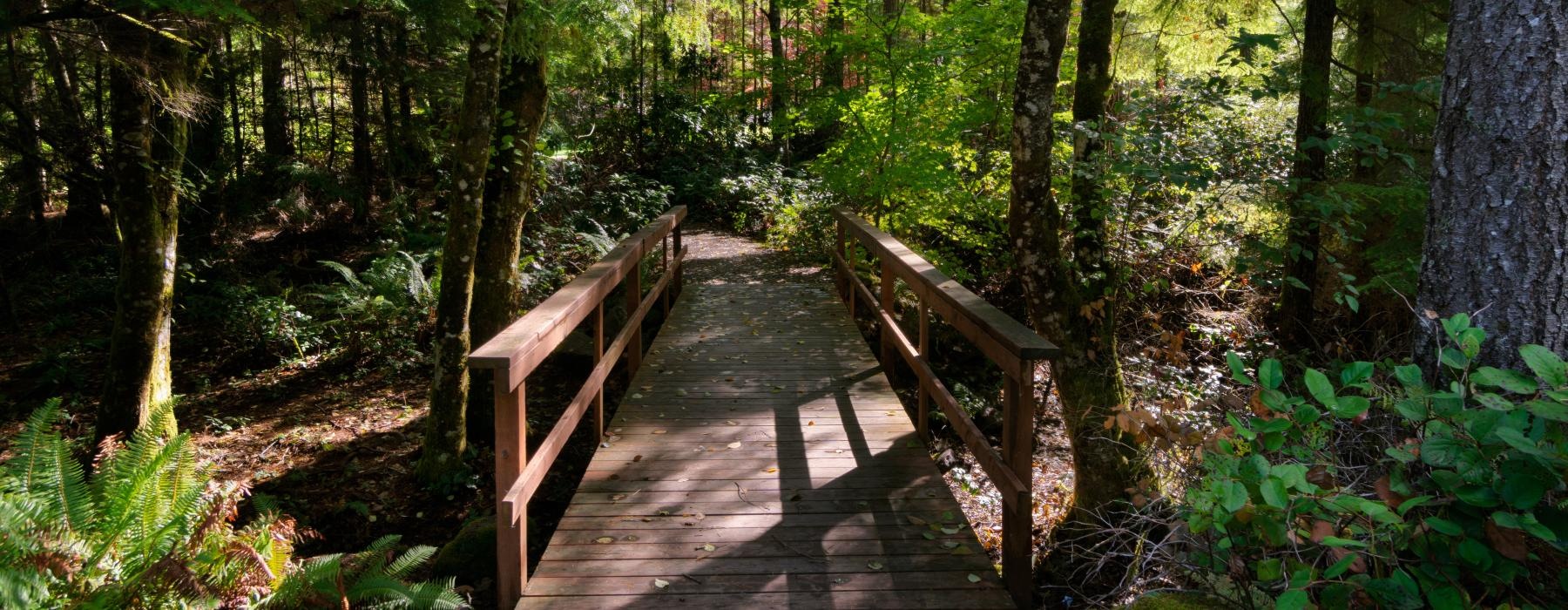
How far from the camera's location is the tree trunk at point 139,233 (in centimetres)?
636

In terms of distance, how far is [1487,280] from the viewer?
8.69 ft

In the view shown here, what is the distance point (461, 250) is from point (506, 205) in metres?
0.65

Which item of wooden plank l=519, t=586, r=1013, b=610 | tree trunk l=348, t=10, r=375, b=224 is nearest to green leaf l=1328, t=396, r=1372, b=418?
wooden plank l=519, t=586, r=1013, b=610

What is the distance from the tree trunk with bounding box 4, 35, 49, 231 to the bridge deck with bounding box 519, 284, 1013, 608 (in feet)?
18.1

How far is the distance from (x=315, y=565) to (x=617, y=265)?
2565 mm

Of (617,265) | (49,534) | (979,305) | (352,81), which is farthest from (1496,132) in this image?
(352,81)

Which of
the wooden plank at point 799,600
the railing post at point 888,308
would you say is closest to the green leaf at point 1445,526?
the wooden plank at point 799,600

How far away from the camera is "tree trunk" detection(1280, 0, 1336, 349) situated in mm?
7320

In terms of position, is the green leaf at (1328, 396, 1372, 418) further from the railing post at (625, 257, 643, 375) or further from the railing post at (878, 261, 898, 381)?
the railing post at (625, 257, 643, 375)

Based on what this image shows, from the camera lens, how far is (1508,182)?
262 cm

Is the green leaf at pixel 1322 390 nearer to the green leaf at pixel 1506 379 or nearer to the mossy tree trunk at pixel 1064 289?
the green leaf at pixel 1506 379

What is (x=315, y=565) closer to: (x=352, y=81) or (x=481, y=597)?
(x=481, y=597)

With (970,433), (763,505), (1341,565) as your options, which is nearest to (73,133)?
(763,505)

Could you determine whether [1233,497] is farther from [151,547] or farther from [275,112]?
[275,112]
